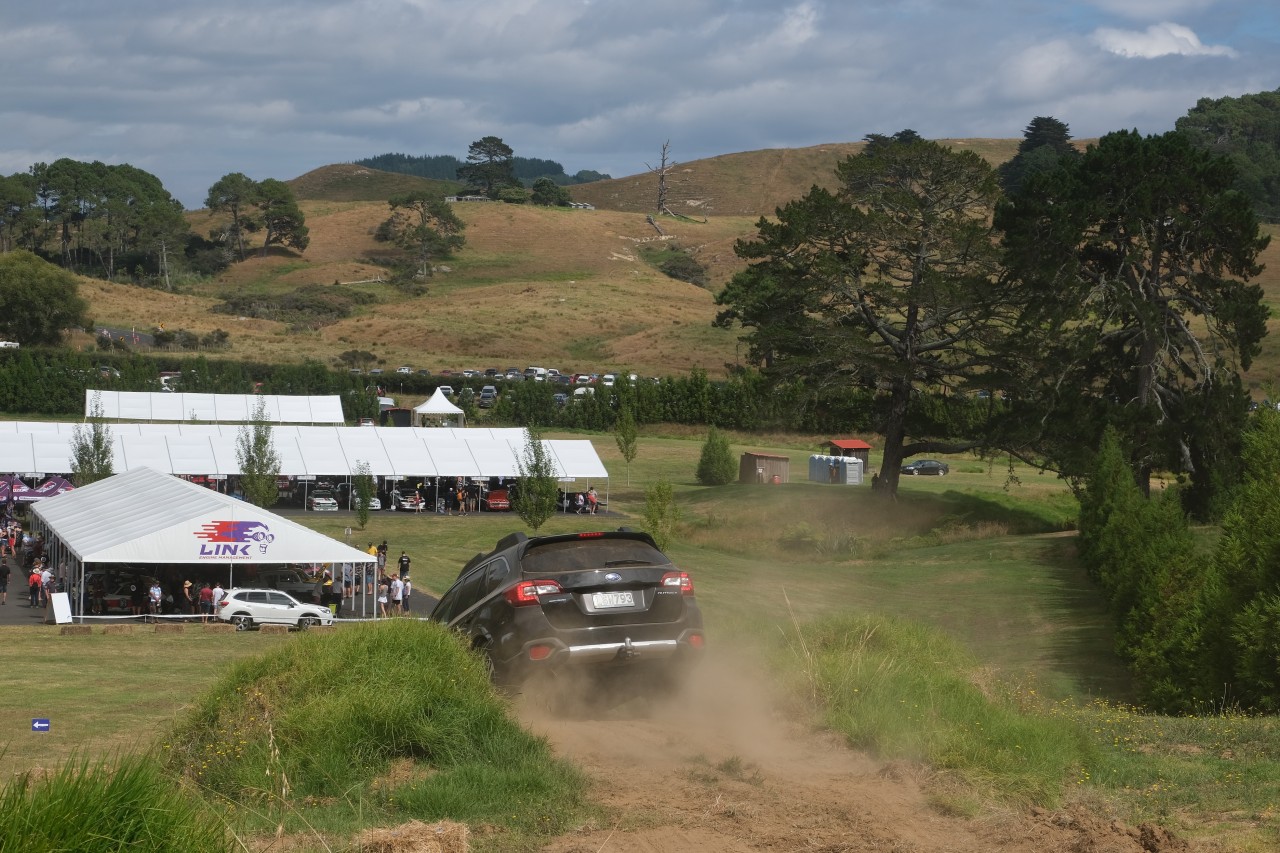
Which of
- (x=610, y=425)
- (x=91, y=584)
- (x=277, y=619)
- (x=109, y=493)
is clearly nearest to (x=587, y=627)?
(x=277, y=619)

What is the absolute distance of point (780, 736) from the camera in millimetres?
8805

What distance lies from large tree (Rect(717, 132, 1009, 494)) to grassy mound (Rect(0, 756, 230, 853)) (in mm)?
42762

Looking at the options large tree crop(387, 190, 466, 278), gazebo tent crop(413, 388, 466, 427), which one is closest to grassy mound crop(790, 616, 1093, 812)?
gazebo tent crop(413, 388, 466, 427)

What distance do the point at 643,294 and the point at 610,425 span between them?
2496 inches

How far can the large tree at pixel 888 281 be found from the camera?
1820 inches

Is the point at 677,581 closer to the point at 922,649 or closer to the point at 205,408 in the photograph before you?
the point at 922,649

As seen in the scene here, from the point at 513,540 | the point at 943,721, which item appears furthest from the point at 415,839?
the point at 513,540

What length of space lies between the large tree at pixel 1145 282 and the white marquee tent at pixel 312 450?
1811 centimetres

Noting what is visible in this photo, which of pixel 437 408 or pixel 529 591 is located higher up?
pixel 529 591

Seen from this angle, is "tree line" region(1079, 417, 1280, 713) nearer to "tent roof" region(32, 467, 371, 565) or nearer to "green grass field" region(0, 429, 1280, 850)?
"green grass field" region(0, 429, 1280, 850)

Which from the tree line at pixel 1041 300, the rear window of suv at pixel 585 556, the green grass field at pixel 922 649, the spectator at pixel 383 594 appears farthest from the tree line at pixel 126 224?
the rear window of suv at pixel 585 556

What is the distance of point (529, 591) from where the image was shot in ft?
32.6

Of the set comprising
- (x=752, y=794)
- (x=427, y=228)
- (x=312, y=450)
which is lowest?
(x=312, y=450)

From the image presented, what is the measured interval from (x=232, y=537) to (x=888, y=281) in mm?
28273
